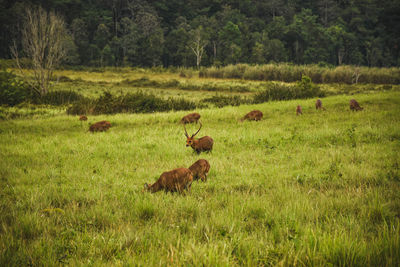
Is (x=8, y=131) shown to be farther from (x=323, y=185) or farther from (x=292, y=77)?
(x=292, y=77)

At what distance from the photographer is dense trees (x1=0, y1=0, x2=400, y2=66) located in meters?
86.1

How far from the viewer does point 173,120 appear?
1502 centimetres

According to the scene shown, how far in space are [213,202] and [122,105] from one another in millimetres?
17302

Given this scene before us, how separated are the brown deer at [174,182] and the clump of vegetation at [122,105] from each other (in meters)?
15.7

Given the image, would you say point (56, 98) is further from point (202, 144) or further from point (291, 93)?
point (202, 144)

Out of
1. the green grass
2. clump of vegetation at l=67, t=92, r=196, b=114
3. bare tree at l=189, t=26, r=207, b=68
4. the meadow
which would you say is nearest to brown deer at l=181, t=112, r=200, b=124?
the meadow

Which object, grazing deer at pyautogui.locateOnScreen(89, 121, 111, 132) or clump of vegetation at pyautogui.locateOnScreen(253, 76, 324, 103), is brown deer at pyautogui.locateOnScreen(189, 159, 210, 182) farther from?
clump of vegetation at pyautogui.locateOnScreen(253, 76, 324, 103)

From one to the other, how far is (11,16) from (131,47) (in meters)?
33.3

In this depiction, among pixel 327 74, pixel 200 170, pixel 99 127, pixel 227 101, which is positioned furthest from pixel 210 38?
pixel 200 170

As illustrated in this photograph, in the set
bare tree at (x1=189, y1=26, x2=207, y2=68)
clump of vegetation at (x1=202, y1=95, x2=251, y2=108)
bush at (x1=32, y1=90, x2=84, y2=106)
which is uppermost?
bare tree at (x1=189, y1=26, x2=207, y2=68)

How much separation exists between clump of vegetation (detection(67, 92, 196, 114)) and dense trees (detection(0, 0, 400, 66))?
61426mm

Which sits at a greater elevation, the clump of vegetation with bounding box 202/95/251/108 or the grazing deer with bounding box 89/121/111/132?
the clump of vegetation with bounding box 202/95/251/108

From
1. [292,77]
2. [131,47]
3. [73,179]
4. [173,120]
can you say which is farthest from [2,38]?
[73,179]

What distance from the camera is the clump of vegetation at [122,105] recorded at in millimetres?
19297
